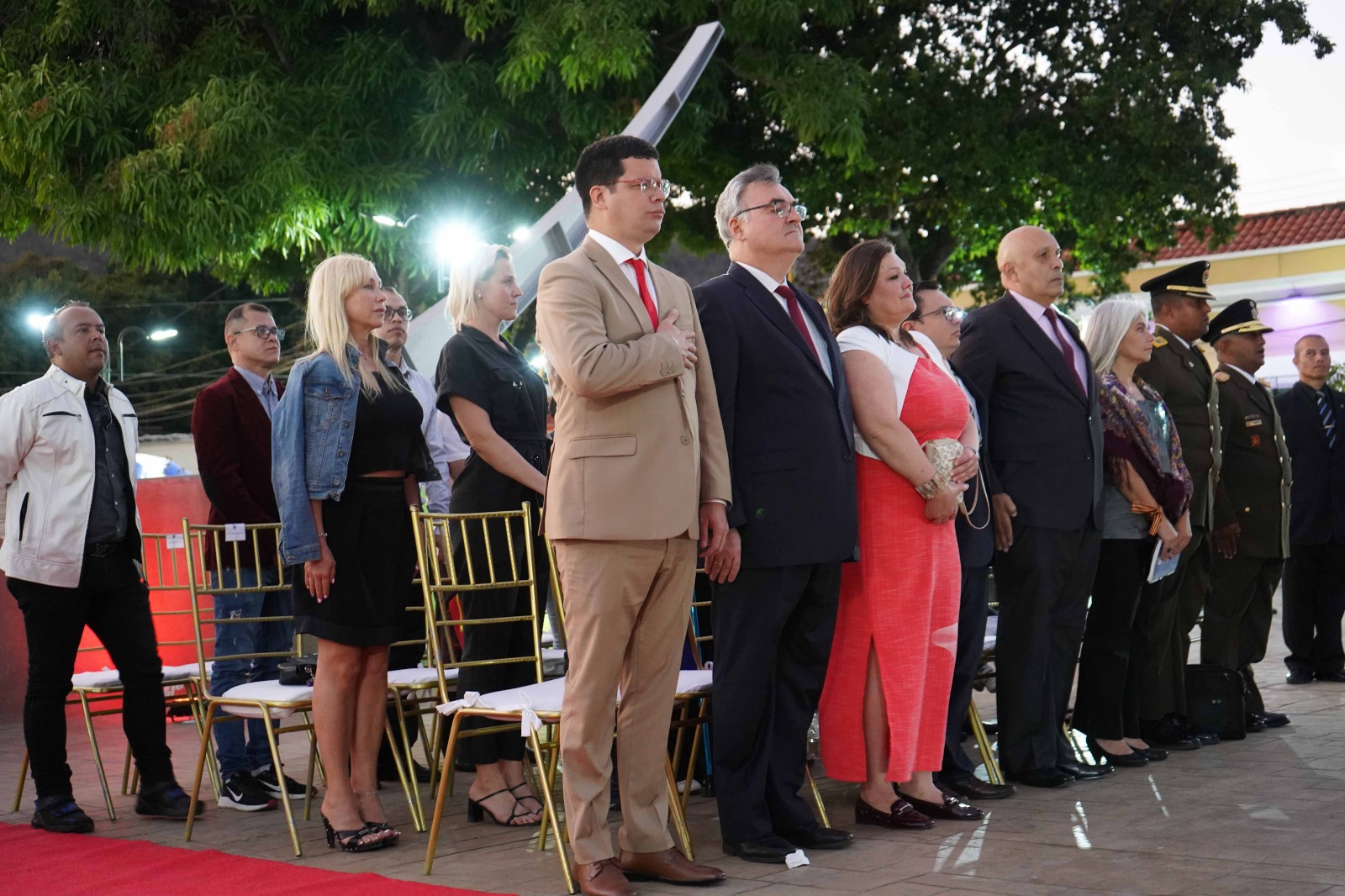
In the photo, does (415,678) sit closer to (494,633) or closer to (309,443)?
(494,633)

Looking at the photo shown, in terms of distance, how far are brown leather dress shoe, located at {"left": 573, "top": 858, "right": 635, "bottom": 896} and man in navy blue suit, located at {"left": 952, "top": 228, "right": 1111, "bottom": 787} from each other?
204 centimetres

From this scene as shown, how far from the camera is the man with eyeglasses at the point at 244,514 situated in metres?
5.83

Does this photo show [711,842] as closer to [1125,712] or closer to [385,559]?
[385,559]

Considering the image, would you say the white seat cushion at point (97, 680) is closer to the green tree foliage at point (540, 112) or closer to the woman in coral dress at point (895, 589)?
the woman in coral dress at point (895, 589)

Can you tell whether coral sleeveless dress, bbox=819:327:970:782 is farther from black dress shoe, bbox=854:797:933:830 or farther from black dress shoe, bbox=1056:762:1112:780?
black dress shoe, bbox=1056:762:1112:780

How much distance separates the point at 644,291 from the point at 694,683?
1218mm

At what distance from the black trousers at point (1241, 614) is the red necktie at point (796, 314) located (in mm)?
3220

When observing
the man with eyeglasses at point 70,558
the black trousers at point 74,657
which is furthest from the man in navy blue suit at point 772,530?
the black trousers at point 74,657

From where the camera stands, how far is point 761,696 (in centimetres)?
429

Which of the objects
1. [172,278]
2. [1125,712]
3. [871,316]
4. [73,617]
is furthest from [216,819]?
[172,278]

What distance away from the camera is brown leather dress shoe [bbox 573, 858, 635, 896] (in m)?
3.85

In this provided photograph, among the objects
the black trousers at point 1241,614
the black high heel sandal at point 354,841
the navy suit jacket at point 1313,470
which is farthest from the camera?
the navy suit jacket at point 1313,470

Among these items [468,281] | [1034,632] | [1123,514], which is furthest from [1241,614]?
[468,281]

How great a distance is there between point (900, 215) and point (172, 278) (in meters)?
21.2
